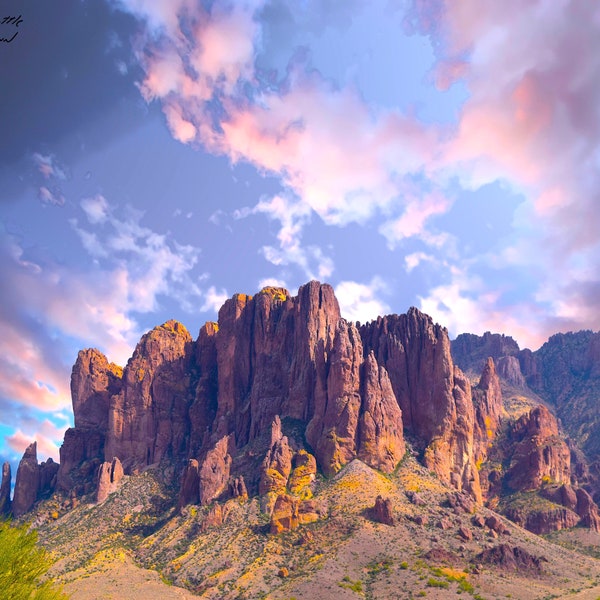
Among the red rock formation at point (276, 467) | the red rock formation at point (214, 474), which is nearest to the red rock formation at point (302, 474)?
the red rock formation at point (276, 467)

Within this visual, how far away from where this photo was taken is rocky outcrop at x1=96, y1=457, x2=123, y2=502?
188500 mm

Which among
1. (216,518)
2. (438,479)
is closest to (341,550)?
(216,518)

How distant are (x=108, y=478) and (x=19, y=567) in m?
142

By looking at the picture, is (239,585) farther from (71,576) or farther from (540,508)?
(540,508)

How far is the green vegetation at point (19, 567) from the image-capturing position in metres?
55.1

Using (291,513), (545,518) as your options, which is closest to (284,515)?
(291,513)

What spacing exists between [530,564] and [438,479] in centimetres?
4673

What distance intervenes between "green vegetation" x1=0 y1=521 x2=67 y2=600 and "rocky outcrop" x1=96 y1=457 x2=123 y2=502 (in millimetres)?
134560

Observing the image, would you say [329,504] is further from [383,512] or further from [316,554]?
[316,554]

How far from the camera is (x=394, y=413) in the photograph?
602 ft

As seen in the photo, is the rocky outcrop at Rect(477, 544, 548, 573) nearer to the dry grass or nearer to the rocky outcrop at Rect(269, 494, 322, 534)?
the dry grass

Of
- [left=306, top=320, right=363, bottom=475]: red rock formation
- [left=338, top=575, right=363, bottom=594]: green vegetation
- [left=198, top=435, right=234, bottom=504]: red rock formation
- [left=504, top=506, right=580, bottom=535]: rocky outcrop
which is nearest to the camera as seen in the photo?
[left=338, top=575, right=363, bottom=594]: green vegetation

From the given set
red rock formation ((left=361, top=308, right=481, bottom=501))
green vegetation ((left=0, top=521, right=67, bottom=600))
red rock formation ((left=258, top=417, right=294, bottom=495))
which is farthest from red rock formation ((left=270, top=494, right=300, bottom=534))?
green vegetation ((left=0, top=521, right=67, bottom=600))

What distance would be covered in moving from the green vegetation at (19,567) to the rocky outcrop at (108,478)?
13456 cm
